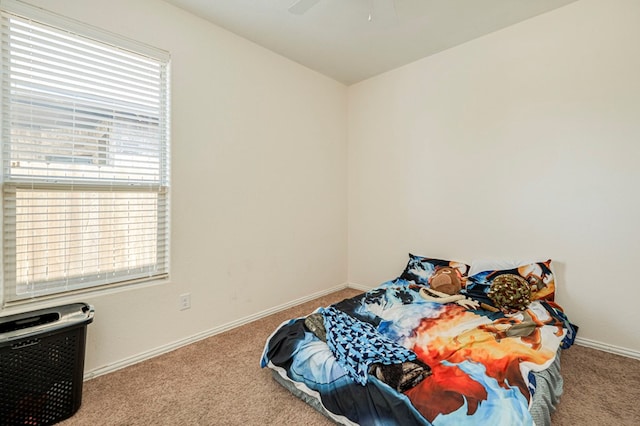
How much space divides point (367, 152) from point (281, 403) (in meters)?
2.79

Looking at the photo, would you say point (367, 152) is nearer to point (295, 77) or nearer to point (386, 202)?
point (386, 202)

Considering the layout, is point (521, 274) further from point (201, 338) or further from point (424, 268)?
point (201, 338)

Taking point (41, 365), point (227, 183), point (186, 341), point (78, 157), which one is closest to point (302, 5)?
point (227, 183)

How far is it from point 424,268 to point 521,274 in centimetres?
80

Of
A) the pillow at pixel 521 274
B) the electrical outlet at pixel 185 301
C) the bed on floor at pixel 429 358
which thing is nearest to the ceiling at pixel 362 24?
the bed on floor at pixel 429 358

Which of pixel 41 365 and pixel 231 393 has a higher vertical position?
pixel 41 365

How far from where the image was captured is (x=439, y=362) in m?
1.56

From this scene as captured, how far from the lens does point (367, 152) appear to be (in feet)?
11.9

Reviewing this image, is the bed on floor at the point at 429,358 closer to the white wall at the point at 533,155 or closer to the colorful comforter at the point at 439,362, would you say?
the colorful comforter at the point at 439,362

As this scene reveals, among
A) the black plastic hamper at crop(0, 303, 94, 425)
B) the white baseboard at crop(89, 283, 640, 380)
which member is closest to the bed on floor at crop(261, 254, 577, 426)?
the white baseboard at crop(89, 283, 640, 380)

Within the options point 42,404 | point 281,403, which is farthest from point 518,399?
point 42,404

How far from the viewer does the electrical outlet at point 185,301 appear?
2.32 m

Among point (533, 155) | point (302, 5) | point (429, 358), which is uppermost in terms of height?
point (302, 5)

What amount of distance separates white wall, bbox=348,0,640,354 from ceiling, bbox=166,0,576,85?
0.75 feet
